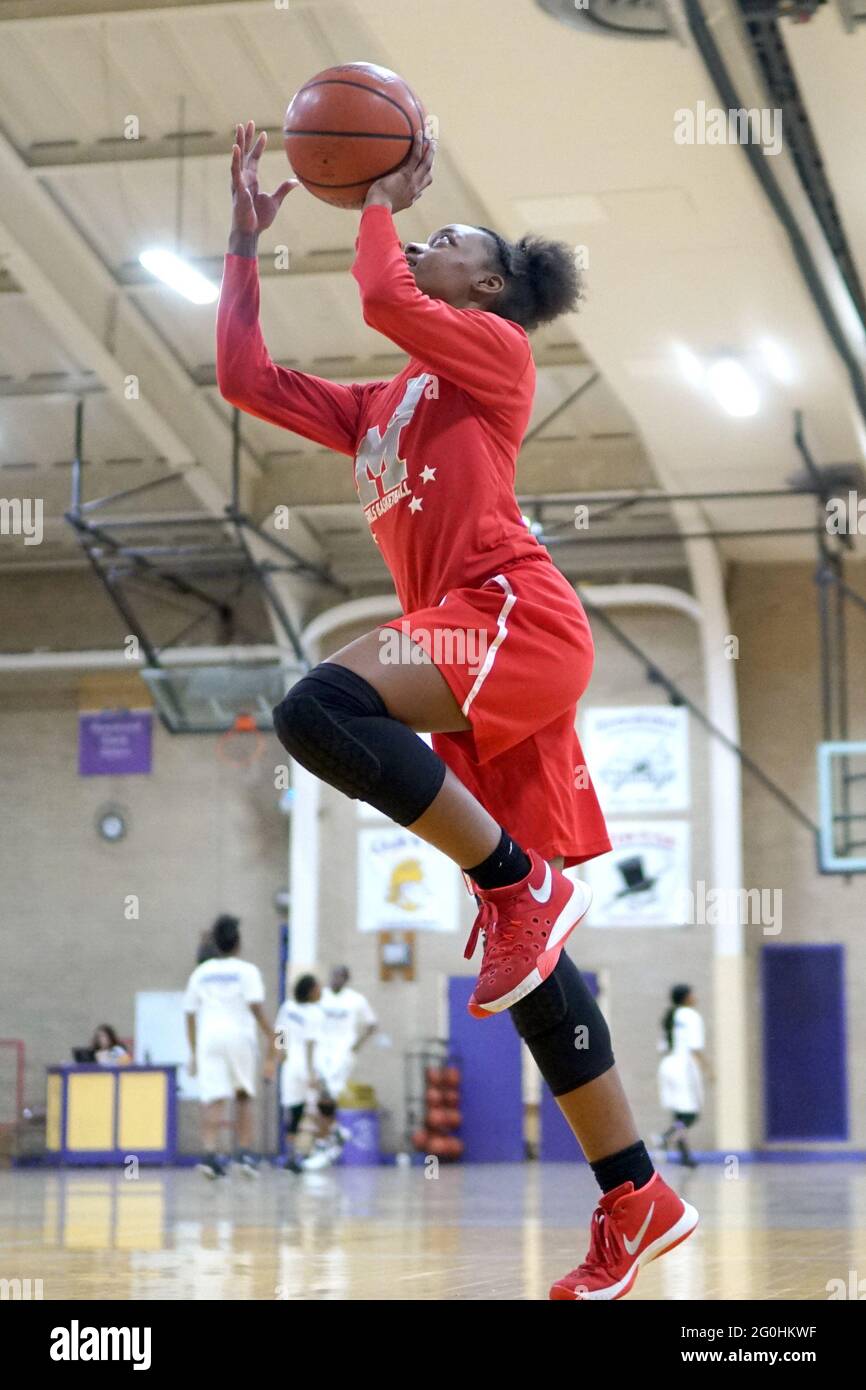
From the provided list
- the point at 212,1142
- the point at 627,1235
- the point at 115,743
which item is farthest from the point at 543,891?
the point at 115,743

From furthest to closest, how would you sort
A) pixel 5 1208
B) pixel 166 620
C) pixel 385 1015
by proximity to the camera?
pixel 166 620 → pixel 385 1015 → pixel 5 1208

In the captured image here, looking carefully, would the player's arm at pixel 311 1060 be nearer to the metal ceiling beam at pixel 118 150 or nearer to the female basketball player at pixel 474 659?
the metal ceiling beam at pixel 118 150

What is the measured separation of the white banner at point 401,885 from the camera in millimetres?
21875

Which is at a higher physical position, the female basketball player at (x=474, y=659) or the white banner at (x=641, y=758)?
the white banner at (x=641, y=758)

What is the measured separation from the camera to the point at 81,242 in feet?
54.8

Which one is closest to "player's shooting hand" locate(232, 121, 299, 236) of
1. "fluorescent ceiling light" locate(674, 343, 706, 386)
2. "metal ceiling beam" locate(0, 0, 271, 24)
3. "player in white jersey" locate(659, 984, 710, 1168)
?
A: "metal ceiling beam" locate(0, 0, 271, 24)

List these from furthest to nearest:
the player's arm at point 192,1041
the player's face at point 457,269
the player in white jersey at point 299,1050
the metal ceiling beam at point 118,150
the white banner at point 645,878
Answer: the white banner at point 645,878
the player in white jersey at point 299,1050
the metal ceiling beam at point 118,150
the player's arm at point 192,1041
the player's face at point 457,269

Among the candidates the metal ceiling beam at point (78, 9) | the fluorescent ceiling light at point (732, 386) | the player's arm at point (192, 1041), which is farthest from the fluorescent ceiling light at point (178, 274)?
the player's arm at point (192, 1041)

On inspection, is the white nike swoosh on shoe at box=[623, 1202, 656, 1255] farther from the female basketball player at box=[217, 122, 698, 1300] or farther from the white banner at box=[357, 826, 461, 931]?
the white banner at box=[357, 826, 461, 931]

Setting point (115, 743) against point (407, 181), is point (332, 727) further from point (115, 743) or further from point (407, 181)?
point (115, 743)

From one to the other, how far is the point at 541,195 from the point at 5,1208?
7.05 meters

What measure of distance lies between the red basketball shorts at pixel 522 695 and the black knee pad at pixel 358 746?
0.15 metres
